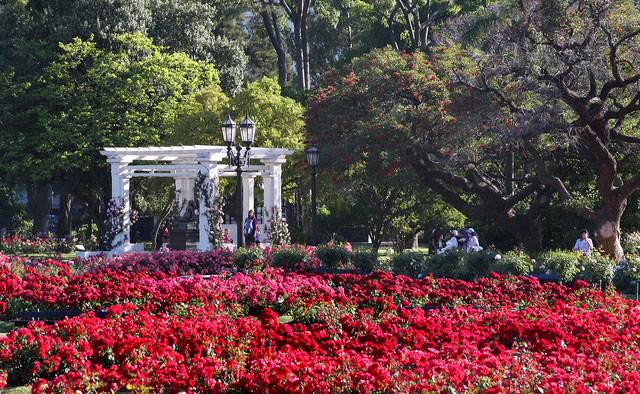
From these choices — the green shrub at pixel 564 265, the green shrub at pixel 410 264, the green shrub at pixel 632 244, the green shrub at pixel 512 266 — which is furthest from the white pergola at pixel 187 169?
the green shrub at pixel 632 244

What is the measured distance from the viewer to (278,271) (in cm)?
1459

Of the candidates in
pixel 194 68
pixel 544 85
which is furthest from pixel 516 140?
pixel 194 68

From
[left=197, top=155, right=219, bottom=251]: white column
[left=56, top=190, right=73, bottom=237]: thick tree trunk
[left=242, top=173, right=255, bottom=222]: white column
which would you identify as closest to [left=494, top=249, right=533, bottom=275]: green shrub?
[left=197, top=155, right=219, bottom=251]: white column

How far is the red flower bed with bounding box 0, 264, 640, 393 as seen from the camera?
6172 mm

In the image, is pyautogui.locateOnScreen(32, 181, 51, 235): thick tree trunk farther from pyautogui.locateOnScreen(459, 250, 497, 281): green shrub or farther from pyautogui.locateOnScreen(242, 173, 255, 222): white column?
pyautogui.locateOnScreen(459, 250, 497, 281): green shrub

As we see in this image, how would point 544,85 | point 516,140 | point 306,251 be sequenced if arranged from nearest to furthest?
point 306,251 < point 516,140 < point 544,85

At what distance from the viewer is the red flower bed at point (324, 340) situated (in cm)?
617

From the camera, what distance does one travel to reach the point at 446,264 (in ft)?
51.7

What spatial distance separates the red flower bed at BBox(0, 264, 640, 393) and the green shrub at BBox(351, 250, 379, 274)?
4.14 meters

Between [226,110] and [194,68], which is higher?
[194,68]

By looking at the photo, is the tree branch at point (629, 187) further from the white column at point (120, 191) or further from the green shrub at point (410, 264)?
the white column at point (120, 191)

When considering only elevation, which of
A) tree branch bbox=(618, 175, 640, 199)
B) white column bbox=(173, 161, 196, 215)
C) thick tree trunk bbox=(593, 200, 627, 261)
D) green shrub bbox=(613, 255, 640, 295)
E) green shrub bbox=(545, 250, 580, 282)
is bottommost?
green shrub bbox=(613, 255, 640, 295)

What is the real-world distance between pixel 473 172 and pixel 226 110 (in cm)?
964

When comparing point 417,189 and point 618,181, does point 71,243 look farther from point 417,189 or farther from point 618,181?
point 618,181
